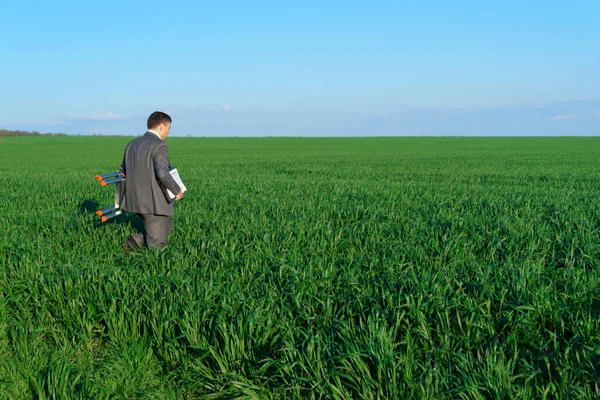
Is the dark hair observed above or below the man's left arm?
above

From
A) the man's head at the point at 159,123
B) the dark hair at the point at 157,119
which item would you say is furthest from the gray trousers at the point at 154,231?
the dark hair at the point at 157,119

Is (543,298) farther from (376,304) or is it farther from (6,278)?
(6,278)

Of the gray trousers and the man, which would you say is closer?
the man

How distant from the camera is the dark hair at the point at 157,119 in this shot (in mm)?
6461

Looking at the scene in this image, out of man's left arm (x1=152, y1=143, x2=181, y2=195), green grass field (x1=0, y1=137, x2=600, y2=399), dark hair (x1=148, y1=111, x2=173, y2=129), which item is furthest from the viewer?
dark hair (x1=148, y1=111, x2=173, y2=129)

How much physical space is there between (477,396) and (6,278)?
16.7ft

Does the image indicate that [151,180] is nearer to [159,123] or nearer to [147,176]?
[147,176]

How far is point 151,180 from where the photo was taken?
21.0 ft

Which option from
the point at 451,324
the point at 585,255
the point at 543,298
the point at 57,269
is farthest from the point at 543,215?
the point at 57,269

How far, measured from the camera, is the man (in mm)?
6293

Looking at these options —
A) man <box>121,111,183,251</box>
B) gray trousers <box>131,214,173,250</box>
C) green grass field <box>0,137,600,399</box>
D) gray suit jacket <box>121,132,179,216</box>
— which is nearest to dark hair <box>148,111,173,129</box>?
man <box>121,111,183,251</box>

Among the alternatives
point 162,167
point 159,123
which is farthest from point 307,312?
point 159,123

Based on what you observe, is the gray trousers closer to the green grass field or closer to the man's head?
the green grass field

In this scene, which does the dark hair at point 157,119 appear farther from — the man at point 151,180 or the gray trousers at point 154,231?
the gray trousers at point 154,231
